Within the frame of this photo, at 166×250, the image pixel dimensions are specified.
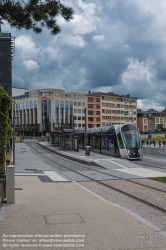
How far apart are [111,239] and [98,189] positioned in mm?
7543

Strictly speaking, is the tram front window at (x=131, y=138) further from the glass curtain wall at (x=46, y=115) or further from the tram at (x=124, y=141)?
the glass curtain wall at (x=46, y=115)

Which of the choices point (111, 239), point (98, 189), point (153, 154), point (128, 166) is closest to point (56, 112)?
point (153, 154)

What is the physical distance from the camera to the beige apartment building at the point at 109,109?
133m

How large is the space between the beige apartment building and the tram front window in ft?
324

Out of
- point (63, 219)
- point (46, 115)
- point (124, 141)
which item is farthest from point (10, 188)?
point (46, 115)

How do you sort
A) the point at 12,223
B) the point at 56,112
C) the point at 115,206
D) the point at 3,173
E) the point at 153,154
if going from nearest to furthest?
the point at 12,223 → the point at 115,206 → the point at 3,173 → the point at 153,154 → the point at 56,112

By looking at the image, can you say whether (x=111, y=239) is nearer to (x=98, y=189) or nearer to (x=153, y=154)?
(x=98, y=189)

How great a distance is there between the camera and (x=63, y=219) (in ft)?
25.0

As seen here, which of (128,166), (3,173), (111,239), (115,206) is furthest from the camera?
(128,166)

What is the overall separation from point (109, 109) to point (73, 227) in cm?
13382

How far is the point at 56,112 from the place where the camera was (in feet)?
403

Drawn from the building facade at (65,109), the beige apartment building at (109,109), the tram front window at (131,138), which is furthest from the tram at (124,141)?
the beige apartment building at (109,109)

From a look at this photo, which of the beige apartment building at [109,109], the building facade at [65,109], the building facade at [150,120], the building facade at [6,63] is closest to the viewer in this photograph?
the building facade at [6,63]

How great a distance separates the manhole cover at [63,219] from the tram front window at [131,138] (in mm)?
23077
